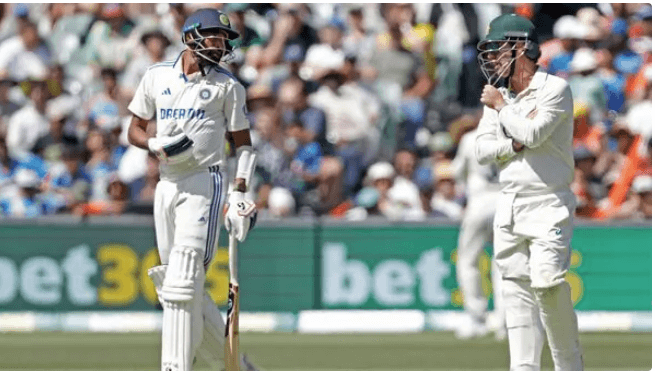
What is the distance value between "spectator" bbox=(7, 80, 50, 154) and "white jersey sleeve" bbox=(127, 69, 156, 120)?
770cm

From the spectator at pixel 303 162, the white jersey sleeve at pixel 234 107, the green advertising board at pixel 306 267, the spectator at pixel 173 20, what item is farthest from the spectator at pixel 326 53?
the white jersey sleeve at pixel 234 107

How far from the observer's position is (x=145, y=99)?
357 inches

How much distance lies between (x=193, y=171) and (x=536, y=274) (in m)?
1.97

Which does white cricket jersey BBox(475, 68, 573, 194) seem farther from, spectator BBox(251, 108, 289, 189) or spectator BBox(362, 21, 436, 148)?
spectator BBox(362, 21, 436, 148)

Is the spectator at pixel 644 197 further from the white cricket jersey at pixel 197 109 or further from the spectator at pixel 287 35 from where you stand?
the white cricket jersey at pixel 197 109

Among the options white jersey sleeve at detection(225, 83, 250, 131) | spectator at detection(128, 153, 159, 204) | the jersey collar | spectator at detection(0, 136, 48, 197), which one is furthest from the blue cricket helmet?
spectator at detection(0, 136, 48, 197)

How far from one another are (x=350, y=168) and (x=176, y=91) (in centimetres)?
742

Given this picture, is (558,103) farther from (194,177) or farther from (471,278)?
(471,278)

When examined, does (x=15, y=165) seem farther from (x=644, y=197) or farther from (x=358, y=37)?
(x=644, y=197)

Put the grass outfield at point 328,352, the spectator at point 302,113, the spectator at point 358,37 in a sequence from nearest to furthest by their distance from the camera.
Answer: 1. the grass outfield at point 328,352
2. the spectator at point 302,113
3. the spectator at point 358,37

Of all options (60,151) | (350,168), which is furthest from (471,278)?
(60,151)

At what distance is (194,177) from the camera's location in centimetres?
888

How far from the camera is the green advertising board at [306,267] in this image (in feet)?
47.7

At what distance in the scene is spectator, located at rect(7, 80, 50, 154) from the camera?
16641 millimetres
